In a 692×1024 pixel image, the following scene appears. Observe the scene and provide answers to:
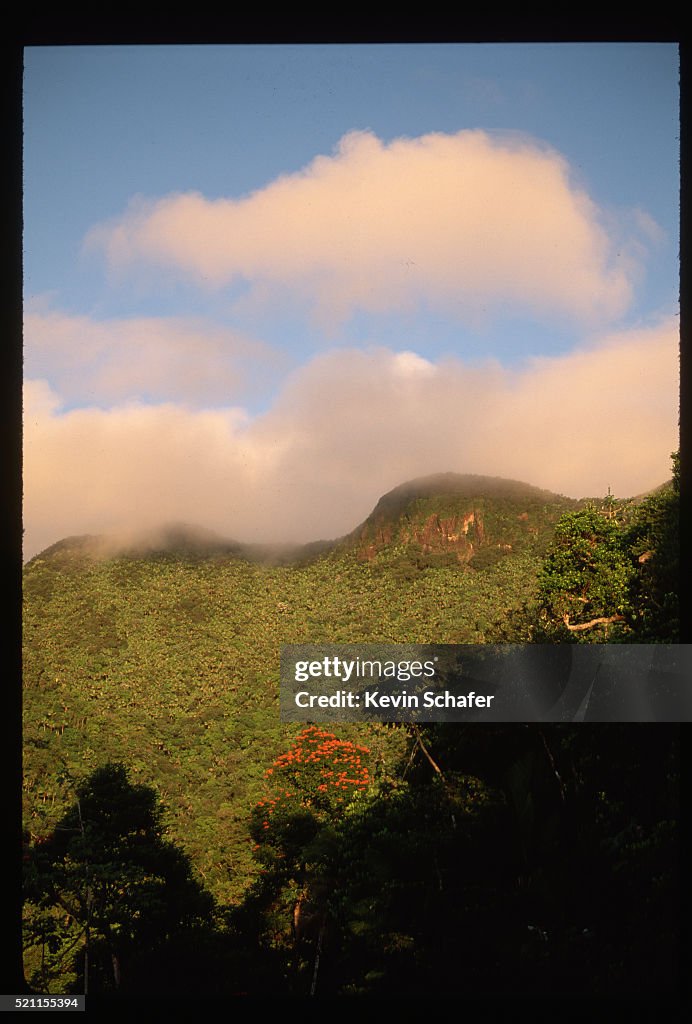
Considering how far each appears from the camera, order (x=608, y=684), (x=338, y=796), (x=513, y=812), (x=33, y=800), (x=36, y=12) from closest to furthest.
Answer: (x=36, y=12) < (x=608, y=684) < (x=33, y=800) < (x=513, y=812) < (x=338, y=796)

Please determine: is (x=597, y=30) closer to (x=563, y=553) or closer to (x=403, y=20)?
(x=403, y=20)

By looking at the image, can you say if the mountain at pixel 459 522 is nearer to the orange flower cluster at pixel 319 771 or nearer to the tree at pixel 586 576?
the tree at pixel 586 576

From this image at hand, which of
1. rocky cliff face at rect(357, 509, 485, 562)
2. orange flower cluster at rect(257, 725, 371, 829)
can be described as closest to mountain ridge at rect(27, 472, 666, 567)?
rocky cliff face at rect(357, 509, 485, 562)

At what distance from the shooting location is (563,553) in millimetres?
5406

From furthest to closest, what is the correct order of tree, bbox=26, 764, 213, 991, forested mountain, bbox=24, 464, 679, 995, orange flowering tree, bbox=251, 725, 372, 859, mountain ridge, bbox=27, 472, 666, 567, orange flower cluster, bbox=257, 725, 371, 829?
mountain ridge, bbox=27, 472, 666, 567
orange flowering tree, bbox=251, 725, 372, 859
orange flower cluster, bbox=257, 725, 371, 829
tree, bbox=26, 764, 213, 991
forested mountain, bbox=24, 464, 679, 995

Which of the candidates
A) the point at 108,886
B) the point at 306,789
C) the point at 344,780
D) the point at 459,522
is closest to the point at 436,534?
the point at 459,522

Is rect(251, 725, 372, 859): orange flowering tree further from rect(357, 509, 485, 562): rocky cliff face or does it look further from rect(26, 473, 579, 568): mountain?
rect(357, 509, 485, 562): rocky cliff face

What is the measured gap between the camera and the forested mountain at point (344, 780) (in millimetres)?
2566

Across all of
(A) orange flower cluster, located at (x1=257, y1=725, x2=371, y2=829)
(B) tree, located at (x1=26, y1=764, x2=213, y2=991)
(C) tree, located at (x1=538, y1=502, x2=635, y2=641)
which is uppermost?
(C) tree, located at (x1=538, y1=502, x2=635, y2=641)

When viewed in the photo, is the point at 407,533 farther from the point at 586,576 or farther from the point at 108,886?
the point at 108,886

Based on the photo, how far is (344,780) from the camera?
3848mm

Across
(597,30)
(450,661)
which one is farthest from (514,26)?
(450,661)

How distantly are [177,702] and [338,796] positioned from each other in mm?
2429

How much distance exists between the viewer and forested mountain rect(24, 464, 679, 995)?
2.57 m
